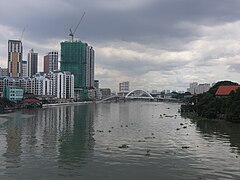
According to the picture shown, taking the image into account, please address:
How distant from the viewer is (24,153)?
20203 millimetres

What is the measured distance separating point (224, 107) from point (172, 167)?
100 ft

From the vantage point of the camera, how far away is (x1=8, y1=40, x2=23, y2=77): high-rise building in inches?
7062

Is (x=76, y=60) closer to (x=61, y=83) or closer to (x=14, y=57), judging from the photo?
(x=14, y=57)

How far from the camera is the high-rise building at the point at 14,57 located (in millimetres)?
179375

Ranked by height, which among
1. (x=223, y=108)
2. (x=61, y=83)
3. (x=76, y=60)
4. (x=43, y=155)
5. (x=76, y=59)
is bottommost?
(x=43, y=155)

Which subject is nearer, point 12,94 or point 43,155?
point 43,155

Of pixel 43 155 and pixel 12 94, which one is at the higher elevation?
pixel 12 94

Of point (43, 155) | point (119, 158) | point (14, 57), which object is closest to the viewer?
point (119, 158)

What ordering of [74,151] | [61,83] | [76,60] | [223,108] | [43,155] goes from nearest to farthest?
1. [43,155]
2. [74,151]
3. [223,108]
4. [61,83]
5. [76,60]

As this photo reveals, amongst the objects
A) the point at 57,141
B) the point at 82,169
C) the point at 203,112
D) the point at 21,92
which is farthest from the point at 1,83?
the point at 82,169

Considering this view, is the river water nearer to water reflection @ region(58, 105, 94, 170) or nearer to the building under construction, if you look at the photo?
water reflection @ region(58, 105, 94, 170)

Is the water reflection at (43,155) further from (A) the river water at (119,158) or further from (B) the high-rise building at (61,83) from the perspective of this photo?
(B) the high-rise building at (61,83)

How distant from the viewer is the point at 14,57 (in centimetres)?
17938

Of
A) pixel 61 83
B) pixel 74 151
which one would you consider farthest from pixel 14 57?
pixel 74 151
